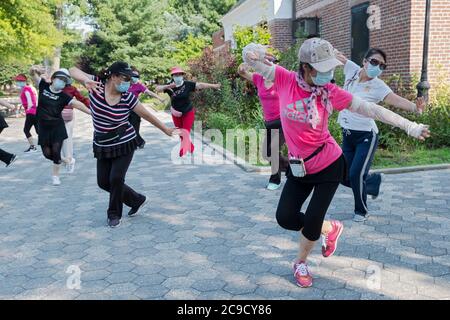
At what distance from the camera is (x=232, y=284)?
13.0 feet

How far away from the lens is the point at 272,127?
283 inches

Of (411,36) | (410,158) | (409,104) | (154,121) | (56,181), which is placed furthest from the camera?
(411,36)

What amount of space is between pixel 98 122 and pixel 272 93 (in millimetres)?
2637

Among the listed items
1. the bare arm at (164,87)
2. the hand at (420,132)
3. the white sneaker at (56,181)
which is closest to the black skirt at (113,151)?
the white sneaker at (56,181)

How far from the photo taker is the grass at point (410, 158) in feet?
28.5

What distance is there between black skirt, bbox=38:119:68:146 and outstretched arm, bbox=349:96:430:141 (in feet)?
18.4

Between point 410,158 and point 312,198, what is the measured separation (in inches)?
236

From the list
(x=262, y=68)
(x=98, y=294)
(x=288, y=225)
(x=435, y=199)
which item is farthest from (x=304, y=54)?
(x=435, y=199)

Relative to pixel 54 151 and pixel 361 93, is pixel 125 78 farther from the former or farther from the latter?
pixel 54 151

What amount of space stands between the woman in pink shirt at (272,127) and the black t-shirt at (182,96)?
287 centimetres

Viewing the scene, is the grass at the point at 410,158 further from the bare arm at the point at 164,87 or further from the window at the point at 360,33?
Answer: the window at the point at 360,33

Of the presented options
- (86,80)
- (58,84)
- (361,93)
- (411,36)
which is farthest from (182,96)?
(411,36)

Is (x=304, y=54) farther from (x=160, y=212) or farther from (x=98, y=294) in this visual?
(x=160, y=212)

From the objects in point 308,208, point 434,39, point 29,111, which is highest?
point 434,39
